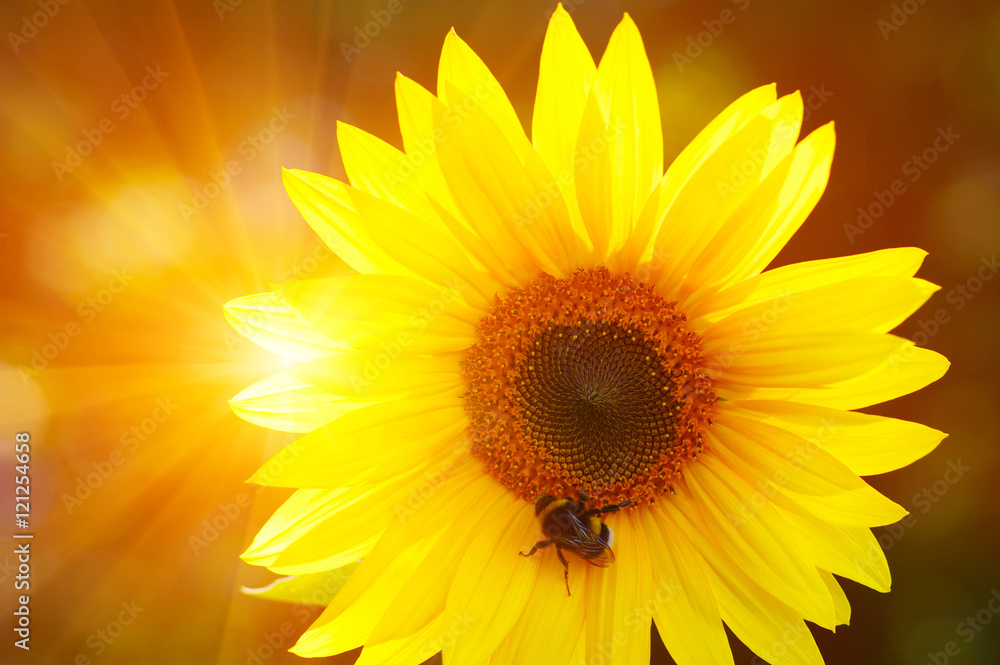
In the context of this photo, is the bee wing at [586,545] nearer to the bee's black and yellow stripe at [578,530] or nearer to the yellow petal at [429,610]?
the bee's black and yellow stripe at [578,530]

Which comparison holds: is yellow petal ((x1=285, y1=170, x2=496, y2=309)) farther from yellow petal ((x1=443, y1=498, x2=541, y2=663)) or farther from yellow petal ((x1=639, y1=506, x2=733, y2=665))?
yellow petal ((x1=639, y1=506, x2=733, y2=665))

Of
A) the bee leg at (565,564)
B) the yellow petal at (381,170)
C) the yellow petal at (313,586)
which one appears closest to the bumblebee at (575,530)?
the bee leg at (565,564)

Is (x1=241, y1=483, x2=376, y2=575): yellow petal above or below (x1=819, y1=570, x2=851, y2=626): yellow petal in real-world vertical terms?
above

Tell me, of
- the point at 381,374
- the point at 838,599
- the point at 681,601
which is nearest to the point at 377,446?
the point at 381,374

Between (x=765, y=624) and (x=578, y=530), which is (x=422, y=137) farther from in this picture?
(x=765, y=624)

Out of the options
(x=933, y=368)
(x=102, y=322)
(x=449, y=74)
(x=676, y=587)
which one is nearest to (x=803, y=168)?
(x=933, y=368)

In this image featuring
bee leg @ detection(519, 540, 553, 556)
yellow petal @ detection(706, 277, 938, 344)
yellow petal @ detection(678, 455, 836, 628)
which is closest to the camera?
yellow petal @ detection(706, 277, 938, 344)

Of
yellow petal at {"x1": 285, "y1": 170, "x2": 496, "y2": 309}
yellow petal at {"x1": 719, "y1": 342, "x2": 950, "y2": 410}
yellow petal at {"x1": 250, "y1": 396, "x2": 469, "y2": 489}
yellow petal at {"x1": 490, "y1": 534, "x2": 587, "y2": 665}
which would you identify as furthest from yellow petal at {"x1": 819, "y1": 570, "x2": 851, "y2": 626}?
yellow petal at {"x1": 285, "y1": 170, "x2": 496, "y2": 309}
